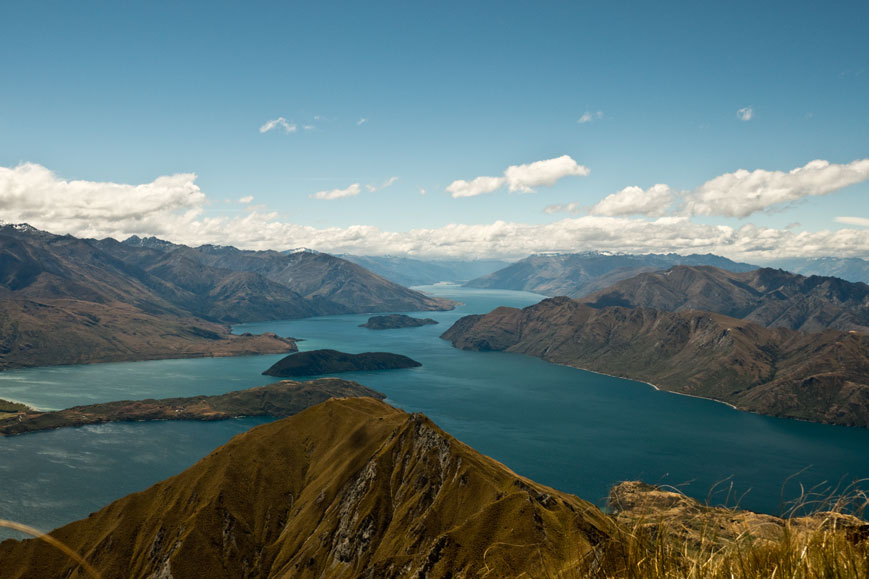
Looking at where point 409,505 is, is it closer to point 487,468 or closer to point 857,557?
point 487,468

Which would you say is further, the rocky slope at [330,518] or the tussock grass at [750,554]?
the rocky slope at [330,518]

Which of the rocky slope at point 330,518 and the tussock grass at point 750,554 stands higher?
the tussock grass at point 750,554

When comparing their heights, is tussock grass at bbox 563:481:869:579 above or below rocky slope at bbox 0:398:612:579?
above

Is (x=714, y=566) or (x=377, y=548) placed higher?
(x=714, y=566)

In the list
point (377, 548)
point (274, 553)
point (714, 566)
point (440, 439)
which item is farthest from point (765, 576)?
point (274, 553)

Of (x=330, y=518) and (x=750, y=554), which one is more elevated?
(x=750, y=554)

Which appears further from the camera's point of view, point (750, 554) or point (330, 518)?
point (330, 518)

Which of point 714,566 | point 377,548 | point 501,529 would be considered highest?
point 714,566

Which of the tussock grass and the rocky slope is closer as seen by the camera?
the tussock grass
